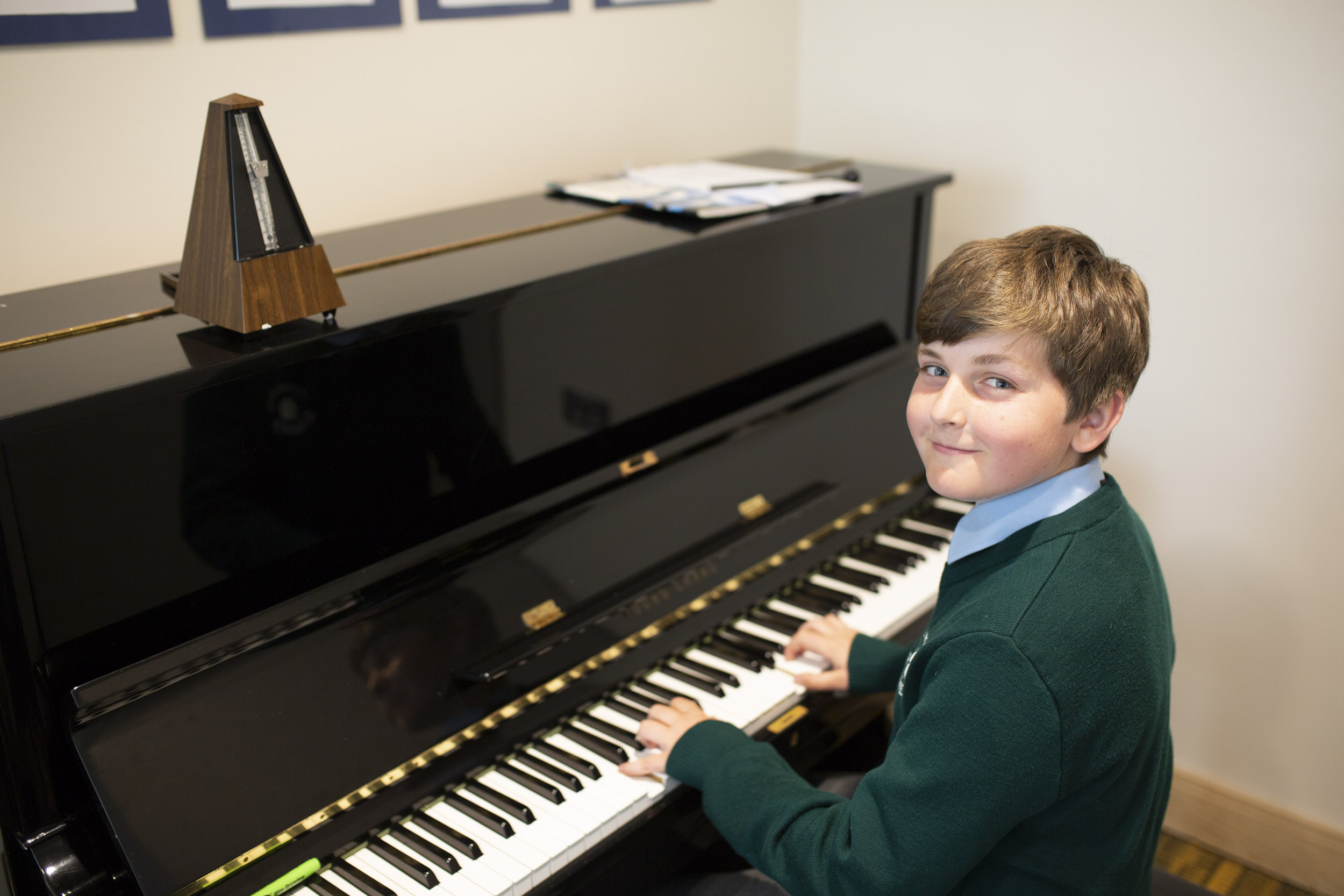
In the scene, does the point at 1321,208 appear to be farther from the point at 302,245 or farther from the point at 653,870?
the point at 302,245

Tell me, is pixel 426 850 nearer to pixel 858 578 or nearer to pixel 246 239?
pixel 246 239

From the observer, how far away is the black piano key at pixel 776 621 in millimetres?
1669

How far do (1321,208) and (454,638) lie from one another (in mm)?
1727

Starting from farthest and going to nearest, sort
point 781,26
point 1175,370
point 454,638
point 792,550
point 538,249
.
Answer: point 781,26
point 1175,370
point 792,550
point 538,249
point 454,638

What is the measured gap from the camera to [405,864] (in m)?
1.22

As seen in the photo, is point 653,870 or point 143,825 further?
point 653,870

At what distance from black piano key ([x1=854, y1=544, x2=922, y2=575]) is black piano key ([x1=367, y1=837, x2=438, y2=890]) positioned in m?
0.95

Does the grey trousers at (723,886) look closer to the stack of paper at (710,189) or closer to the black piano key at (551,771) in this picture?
the black piano key at (551,771)

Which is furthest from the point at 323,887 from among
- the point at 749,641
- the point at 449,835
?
the point at 749,641

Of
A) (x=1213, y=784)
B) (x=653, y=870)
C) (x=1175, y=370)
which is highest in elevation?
(x=1175, y=370)

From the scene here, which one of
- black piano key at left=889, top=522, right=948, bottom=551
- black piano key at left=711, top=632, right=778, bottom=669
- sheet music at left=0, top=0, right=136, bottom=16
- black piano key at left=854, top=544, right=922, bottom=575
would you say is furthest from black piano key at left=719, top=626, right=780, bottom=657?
sheet music at left=0, top=0, right=136, bottom=16

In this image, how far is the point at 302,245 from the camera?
3.98 ft

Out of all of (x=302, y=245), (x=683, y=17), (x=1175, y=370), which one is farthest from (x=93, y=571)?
(x=1175, y=370)

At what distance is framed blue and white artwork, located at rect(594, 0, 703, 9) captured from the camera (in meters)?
2.13
